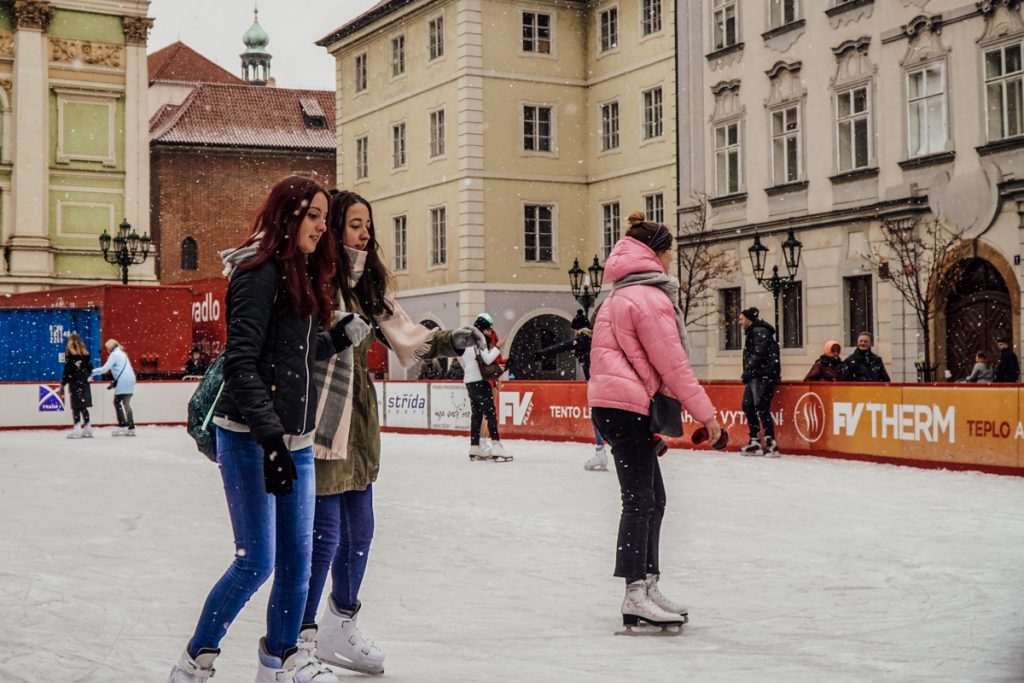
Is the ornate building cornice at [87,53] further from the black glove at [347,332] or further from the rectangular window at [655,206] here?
the black glove at [347,332]

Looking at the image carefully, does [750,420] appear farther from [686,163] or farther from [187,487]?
[686,163]

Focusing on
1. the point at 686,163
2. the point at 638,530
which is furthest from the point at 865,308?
the point at 638,530

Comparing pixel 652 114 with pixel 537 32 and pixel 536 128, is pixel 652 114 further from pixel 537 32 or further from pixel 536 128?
pixel 537 32

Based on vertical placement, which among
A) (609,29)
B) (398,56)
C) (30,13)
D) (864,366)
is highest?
(30,13)

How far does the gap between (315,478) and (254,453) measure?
52 centimetres

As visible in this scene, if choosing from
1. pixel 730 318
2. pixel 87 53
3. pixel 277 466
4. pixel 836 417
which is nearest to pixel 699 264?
pixel 730 318

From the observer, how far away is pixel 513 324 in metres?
43.6

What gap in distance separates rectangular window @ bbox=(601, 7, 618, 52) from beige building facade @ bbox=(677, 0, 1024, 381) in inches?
226

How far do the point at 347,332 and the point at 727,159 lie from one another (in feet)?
101

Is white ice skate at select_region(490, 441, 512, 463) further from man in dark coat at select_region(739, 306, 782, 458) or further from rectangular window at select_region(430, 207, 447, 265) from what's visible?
rectangular window at select_region(430, 207, 447, 265)

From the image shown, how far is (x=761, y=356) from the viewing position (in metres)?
20.1

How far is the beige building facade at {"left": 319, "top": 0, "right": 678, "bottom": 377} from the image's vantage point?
4322 cm

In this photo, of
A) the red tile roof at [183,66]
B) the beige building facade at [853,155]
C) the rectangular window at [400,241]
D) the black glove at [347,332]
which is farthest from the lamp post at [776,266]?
the red tile roof at [183,66]

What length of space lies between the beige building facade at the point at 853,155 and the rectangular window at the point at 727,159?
0.05 meters
